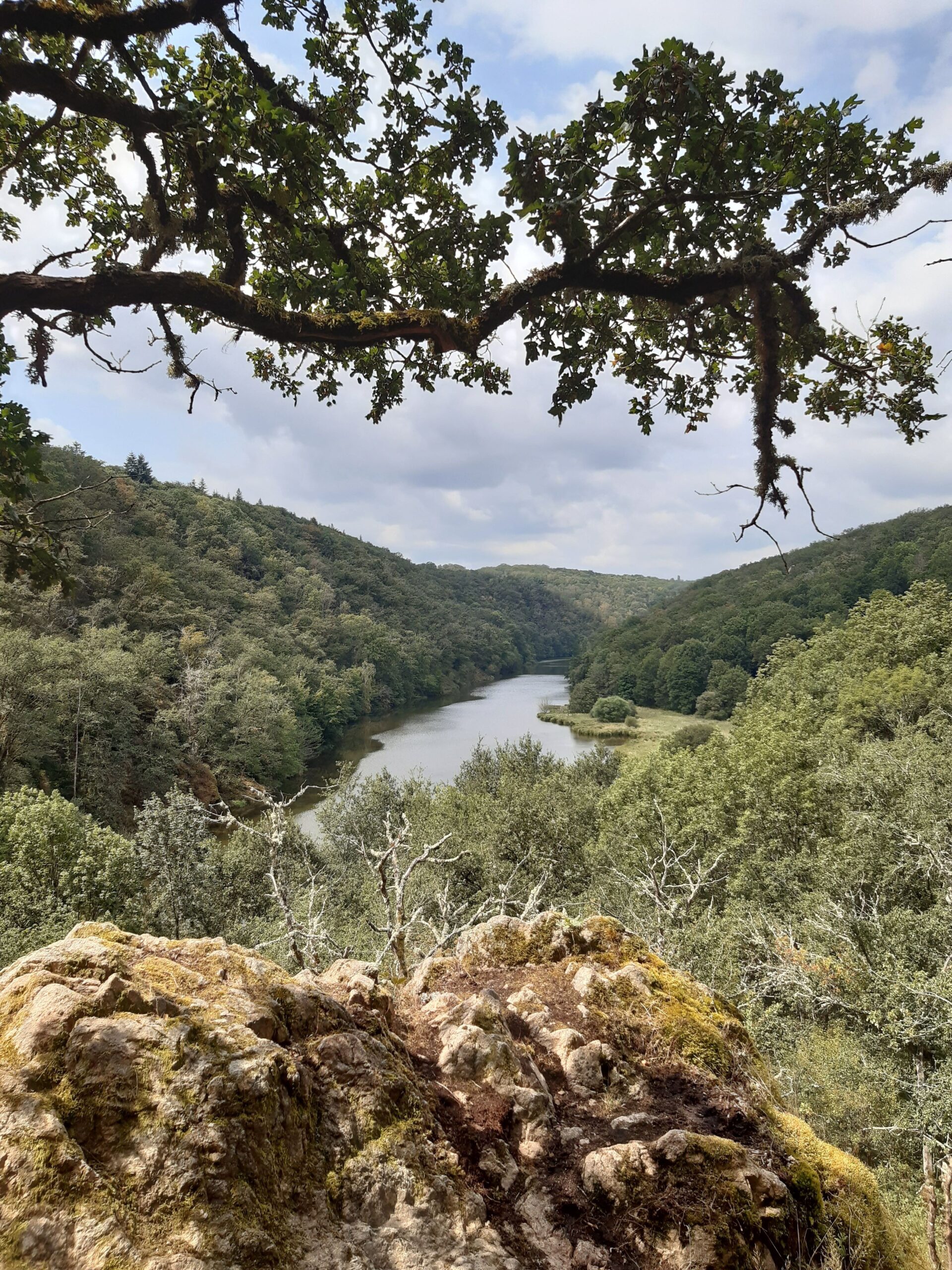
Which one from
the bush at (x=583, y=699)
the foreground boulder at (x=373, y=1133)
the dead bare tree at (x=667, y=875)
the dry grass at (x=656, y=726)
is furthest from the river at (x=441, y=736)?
the foreground boulder at (x=373, y=1133)

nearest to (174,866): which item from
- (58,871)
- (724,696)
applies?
(58,871)

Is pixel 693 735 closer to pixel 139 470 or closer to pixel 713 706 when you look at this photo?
pixel 713 706

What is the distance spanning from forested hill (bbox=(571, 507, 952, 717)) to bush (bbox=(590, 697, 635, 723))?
710cm

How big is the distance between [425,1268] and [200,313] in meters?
5.38

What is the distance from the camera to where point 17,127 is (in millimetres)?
3707

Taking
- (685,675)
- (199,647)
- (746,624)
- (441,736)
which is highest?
(746,624)

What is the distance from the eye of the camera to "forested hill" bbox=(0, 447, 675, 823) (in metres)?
25.1

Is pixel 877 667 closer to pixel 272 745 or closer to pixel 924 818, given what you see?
pixel 924 818

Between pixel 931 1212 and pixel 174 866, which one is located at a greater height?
pixel 931 1212

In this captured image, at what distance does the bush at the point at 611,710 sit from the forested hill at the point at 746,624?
7101 mm

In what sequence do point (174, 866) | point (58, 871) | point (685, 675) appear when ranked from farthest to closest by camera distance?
point (685, 675)
point (174, 866)
point (58, 871)

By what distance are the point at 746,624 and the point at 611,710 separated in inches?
1048

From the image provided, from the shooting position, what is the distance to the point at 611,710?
67812 mm

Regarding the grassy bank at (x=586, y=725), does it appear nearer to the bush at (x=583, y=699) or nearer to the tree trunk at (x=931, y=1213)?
the bush at (x=583, y=699)
